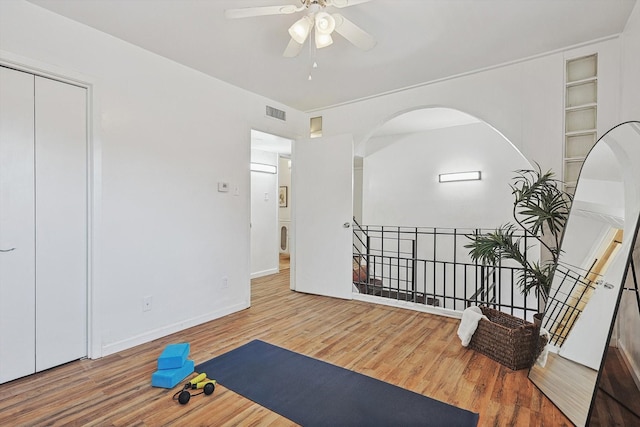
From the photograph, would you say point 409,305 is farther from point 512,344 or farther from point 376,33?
point 376,33

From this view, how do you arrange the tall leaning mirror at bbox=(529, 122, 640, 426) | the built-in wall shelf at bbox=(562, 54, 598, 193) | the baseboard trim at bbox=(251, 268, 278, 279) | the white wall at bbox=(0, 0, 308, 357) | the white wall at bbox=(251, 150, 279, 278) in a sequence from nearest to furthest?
the tall leaning mirror at bbox=(529, 122, 640, 426) → the white wall at bbox=(0, 0, 308, 357) → the built-in wall shelf at bbox=(562, 54, 598, 193) → the baseboard trim at bbox=(251, 268, 278, 279) → the white wall at bbox=(251, 150, 279, 278)

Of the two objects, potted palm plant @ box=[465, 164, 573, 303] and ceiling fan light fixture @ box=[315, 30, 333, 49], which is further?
potted palm plant @ box=[465, 164, 573, 303]

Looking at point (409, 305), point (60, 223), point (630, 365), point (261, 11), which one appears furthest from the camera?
point (409, 305)

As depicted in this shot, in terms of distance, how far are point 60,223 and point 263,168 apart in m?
3.61

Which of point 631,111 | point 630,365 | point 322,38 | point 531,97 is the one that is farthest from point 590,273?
point 322,38

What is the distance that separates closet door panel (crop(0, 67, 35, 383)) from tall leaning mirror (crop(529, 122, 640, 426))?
11.1ft

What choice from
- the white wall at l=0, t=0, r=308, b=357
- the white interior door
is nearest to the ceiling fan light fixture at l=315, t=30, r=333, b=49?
the white wall at l=0, t=0, r=308, b=357

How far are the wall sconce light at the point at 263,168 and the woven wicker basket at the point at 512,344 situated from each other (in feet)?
13.9

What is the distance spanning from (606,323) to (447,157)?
156 inches

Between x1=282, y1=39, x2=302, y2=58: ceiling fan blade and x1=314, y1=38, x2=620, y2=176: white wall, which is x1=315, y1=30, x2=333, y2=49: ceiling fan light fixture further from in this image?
x1=314, y1=38, x2=620, y2=176: white wall

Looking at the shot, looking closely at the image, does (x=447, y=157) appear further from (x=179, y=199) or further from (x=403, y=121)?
(x=179, y=199)

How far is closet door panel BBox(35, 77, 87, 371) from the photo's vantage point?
2215mm

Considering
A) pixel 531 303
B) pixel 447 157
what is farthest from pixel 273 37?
pixel 531 303

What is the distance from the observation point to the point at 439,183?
17.6ft
